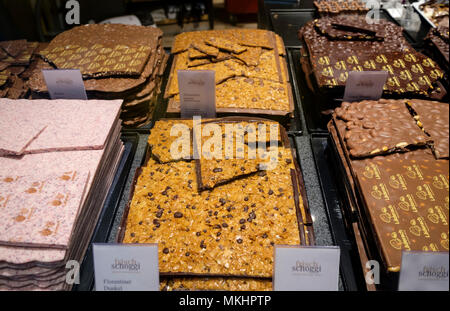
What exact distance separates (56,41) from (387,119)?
2379 millimetres

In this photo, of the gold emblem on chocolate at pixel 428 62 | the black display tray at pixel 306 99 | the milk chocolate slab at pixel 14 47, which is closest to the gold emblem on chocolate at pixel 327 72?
the black display tray at pixel 306 99

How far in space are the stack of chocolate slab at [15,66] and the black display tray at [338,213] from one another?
76.4 inches

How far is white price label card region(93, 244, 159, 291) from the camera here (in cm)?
130

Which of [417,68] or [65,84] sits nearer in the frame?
[65,84]

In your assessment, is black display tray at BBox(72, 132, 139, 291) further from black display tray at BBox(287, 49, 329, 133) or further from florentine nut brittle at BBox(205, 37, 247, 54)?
black display tray at BBox(287, 49, 329, 133)

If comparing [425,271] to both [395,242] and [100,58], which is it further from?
[100,58]

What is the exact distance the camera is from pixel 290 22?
3457mm

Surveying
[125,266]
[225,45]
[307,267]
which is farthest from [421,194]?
[225,45]

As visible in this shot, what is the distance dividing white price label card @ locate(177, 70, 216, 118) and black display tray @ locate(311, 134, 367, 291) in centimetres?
68

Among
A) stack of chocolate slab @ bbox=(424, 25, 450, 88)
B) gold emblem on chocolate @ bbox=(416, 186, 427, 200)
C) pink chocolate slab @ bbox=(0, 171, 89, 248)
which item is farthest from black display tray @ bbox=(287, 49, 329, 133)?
pink chocolate slab @ bbox=(0, 171, 89, 248)

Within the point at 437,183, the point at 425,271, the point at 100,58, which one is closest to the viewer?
the point at 425,271

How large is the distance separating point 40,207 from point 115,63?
1.27 meters
